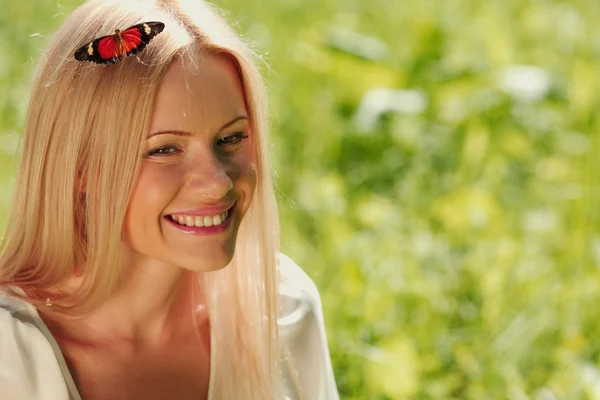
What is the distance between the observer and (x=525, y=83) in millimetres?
4250

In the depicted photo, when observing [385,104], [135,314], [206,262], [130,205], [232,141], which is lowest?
[135,314]

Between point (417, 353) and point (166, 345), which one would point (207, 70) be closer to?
point (166, 345)

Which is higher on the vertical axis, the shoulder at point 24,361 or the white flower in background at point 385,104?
the white flower in background at point 385,104

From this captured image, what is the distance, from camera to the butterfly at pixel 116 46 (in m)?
1.95

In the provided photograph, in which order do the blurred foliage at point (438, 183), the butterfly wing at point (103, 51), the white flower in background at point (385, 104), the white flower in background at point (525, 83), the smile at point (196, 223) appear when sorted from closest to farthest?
the butterfly wing at point (103, 51)
the smile at point (196, 223)
the blurred foliage at point (438, 183)
the white flower in background at point (525, 83)
the white flower in background at point (385, 104)

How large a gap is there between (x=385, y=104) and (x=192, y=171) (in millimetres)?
2364

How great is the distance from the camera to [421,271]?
3.68 meters

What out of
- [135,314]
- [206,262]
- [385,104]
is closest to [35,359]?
[135,314]

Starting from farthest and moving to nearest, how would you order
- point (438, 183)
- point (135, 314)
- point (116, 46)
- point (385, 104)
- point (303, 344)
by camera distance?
point (385, 104)
point (438, 183)
point (303, 344)
point (135, 314)
point (116, 46)

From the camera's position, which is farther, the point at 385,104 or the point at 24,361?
the point at 385,104

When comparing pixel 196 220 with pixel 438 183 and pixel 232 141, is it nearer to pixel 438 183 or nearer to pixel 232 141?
pixel 232 141

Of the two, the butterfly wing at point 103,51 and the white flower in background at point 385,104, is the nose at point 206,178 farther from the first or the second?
the white flower in background at point 385,104

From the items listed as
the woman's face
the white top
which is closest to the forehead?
the woman's face

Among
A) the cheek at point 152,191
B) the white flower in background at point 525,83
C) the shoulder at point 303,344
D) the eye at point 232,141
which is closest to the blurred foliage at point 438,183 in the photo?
the white flower in background at point 525,83
